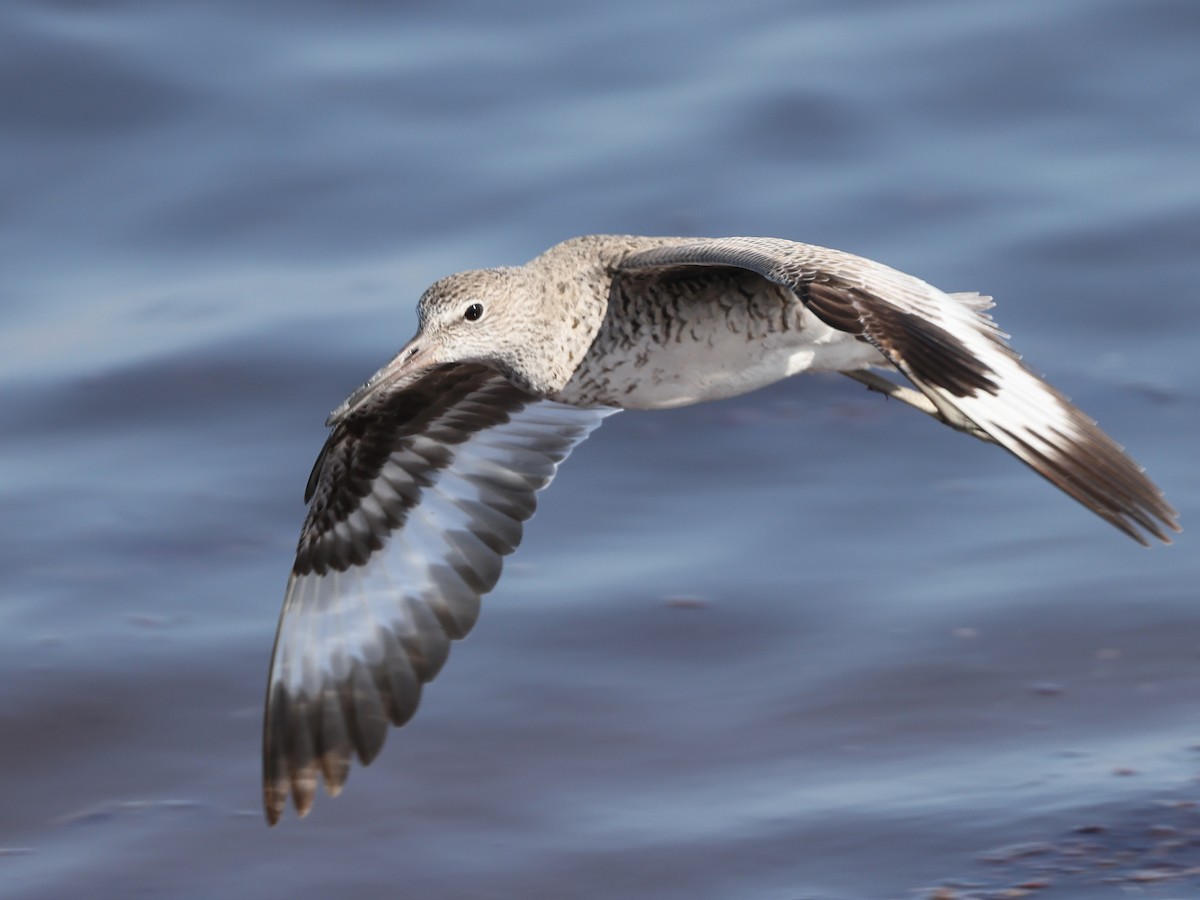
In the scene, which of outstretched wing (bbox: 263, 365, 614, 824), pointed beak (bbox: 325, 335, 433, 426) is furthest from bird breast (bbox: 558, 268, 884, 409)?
outstretched wing (bbox: 263, 365, 614, 824)

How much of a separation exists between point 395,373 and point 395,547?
0.98 meters

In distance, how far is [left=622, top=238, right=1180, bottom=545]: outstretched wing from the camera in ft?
14.9

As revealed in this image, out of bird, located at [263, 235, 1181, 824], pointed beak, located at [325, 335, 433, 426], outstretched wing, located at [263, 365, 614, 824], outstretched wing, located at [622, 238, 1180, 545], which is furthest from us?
outstretched wing, located at [263, 365, 614, 824]

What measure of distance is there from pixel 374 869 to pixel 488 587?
3.08 ft

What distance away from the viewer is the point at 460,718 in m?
7.29

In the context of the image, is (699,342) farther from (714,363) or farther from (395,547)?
(395,547)

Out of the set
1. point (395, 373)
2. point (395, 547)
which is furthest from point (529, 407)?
point (395, 373)

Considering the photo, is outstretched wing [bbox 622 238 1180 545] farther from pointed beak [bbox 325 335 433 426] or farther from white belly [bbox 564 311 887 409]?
pointed beak [bbox 325 335 433 426]

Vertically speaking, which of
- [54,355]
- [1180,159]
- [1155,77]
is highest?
[1155,77]

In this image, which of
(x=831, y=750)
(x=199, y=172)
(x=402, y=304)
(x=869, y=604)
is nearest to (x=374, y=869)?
(x=831, y=750)

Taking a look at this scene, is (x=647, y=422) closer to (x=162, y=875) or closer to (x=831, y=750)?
(x=831, y=750)

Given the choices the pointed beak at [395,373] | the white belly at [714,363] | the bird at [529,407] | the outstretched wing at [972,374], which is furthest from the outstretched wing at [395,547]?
the outstretched wing at [972,374]

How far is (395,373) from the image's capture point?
221 inches

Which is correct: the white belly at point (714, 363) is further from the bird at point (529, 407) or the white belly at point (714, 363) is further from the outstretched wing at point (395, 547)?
the outstretched wing at point (395, 547)
